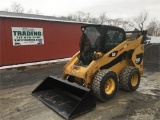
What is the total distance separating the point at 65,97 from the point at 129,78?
6.89 ft

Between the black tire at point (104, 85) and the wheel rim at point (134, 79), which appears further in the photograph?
the wheel rim at point (134, 79)

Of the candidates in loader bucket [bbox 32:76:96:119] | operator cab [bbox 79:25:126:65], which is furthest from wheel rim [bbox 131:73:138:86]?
loader bucket [bbox 32:76:96:119]

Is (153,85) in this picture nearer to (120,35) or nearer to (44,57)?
(120,35)

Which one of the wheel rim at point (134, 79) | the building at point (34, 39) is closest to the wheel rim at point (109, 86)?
the wheel rim at point (134, 79)

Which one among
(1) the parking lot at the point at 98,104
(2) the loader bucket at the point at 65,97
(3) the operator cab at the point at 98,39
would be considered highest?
(3) the operator cab at the point at 98,39

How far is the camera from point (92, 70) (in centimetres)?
A: 562

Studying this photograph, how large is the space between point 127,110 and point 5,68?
6.28 m

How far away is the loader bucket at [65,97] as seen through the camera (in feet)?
16.1

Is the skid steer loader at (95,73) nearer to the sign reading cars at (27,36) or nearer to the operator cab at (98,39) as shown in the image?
the operator cab at (98,39)

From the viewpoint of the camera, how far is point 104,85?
18.1 ft

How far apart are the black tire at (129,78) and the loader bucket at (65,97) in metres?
1.62

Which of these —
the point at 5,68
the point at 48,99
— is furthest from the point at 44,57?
the point at 48,99

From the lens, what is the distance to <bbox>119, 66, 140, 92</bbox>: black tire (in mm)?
6363

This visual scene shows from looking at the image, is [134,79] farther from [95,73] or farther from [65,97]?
[65,97]
